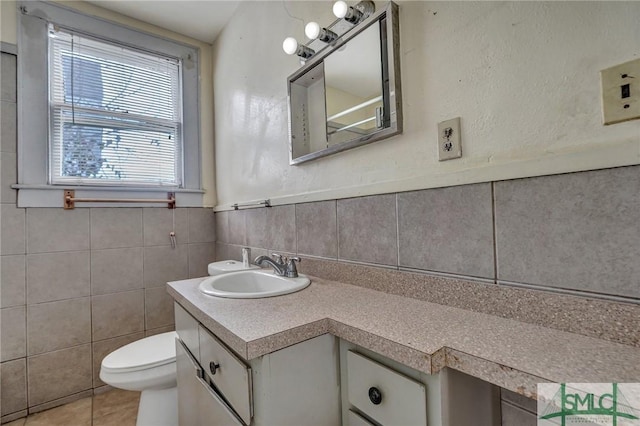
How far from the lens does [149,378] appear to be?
1.35 meters

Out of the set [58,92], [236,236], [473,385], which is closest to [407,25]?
[473,385]

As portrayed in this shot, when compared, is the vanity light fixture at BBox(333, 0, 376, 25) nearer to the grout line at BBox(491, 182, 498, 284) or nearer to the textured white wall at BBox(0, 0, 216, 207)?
the grout line at BBox(491, 182, 498, 284)

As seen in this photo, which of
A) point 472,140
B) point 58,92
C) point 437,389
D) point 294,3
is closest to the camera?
point 437,389

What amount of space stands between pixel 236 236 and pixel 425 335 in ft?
5.26

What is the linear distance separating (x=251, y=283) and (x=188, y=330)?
0.38 m

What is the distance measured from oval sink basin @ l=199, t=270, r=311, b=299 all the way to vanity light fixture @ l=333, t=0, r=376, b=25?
1.02 m

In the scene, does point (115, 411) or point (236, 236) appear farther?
point (236, 236)

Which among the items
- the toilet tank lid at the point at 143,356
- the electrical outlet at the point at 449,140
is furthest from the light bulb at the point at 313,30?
the toilet tank lid at the point at 143,356

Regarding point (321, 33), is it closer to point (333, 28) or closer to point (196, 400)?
point (333, 28)

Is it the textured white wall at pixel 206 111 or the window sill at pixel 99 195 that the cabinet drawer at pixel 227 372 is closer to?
the window sill at pixel 99 195

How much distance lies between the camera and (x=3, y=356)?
5.43 ft

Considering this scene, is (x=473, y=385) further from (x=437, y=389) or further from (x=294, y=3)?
(x=294, y=3)

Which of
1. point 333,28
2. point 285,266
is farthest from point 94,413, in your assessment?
point 333,28

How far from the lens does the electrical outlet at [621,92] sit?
57 centimetres
